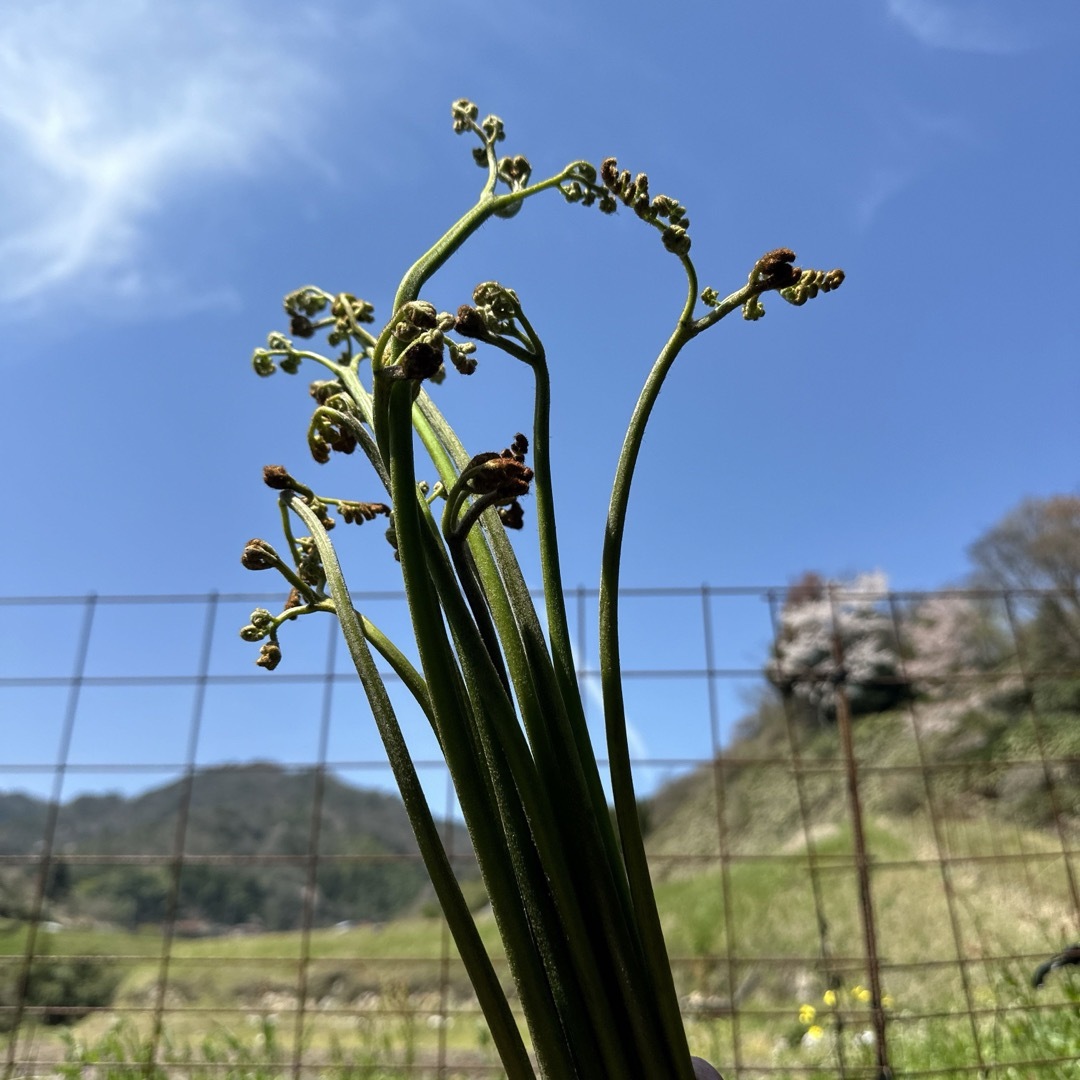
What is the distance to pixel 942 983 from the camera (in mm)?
6191

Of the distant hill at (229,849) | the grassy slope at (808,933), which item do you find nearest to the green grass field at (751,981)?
the grassy slope at (808,933)

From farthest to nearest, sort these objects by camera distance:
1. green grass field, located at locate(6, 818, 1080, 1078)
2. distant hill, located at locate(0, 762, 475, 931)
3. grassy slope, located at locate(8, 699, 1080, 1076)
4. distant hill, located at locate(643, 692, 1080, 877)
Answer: distant hill, located at locate(643, 692, 1080, 877), distant hill, located at locate(0, 762, 475, 931), grassy slope, located at locate(8, 699, 1080, 1076), green grass field, located at locate(6, 818, 1080, 1078)

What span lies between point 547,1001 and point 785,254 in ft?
2.34

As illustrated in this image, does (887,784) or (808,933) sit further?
(887,784)

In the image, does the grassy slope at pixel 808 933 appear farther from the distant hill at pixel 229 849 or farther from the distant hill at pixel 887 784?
the distant hill at pixel 229 849

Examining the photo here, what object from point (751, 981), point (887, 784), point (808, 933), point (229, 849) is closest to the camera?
point (751, 981)

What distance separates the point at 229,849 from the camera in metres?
12.8

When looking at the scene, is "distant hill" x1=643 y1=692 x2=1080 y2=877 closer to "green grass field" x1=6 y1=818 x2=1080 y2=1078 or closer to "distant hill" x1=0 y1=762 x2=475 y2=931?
"green grass field" x1=6 y1=818 x2=1080 y2=1078

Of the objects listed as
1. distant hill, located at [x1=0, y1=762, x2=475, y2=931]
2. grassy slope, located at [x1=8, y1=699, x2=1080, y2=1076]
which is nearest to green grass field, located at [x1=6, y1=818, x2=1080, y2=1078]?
grassy slope, located at [x1=8, y1=699, x2=1080, y2=1076]

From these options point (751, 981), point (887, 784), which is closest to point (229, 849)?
point (751, 981)

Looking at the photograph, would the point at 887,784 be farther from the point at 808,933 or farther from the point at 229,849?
the point at 229,849

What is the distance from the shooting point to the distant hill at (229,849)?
1017cm

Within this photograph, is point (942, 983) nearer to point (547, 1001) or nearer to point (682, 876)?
point (682, 876)

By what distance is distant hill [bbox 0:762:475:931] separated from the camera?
10172 mm
